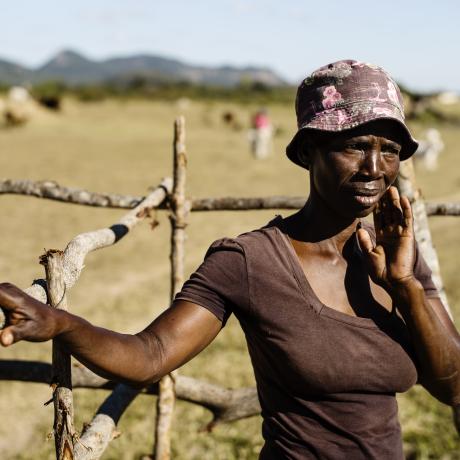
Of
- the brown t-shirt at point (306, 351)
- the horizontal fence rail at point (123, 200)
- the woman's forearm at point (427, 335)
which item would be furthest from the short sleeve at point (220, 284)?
the horizontal fence rail at point (123, 200)

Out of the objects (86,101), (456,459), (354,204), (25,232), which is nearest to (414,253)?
(354,204)

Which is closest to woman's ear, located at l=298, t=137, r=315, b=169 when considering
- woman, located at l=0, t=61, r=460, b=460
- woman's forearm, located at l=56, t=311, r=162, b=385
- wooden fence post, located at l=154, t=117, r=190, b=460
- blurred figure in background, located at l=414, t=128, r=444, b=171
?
woman, located at l=0, t=61, r=460, b=460

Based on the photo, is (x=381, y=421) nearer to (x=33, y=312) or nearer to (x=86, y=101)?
(x=33, y=312)

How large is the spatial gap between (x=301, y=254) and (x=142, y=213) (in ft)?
4.41

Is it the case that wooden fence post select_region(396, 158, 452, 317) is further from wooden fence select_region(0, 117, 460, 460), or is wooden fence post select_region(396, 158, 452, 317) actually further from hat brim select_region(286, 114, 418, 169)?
hat brim select_region(286, 114, 418, 169)

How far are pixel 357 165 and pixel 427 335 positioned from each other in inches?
18.8

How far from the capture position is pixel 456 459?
12.7 feet

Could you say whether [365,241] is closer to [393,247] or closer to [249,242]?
[393,247]

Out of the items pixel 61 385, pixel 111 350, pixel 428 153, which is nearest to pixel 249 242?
pixel 111 350

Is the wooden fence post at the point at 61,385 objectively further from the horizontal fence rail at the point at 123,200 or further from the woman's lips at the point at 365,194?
the horizontal fence rail at the point at 123,200

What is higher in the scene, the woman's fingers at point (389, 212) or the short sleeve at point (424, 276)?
the woman's fingers at point (389, 212)

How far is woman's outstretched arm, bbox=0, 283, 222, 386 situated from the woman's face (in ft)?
1.51

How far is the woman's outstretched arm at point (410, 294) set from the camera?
1.70 meters

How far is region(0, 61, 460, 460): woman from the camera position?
5.29ft
